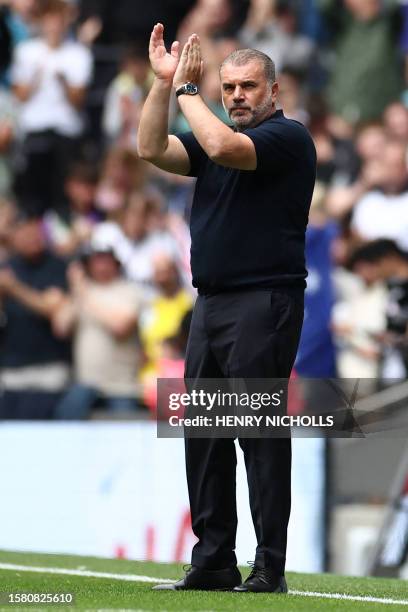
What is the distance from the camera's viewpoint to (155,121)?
5988mm

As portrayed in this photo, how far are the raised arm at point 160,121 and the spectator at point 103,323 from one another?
5682 mm

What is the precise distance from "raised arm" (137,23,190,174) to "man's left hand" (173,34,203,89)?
35mm

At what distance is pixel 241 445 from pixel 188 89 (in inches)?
53.2

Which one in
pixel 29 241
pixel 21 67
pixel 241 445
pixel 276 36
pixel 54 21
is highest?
pixel 54 21

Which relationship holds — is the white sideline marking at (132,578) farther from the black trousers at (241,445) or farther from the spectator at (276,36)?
the spectator at (276,36)

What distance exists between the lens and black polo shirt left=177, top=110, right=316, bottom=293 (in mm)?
5863

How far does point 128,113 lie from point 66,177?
85 cm

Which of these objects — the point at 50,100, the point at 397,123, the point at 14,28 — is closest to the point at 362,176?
the point at 397,123

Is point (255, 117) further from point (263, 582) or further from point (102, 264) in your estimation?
point (102, 264)

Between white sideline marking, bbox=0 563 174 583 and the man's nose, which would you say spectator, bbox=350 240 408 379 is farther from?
the man's nose

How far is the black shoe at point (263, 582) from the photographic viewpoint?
5.87 m

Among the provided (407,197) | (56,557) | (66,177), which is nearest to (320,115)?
(407,197)

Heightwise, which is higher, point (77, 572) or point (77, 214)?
point (77, 214)

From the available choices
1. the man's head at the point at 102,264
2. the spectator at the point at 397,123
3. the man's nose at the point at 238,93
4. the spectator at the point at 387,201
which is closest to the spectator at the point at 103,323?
the man's head at the point at 102,264
